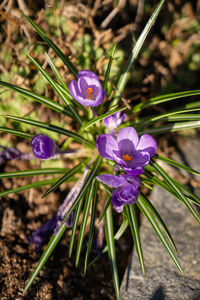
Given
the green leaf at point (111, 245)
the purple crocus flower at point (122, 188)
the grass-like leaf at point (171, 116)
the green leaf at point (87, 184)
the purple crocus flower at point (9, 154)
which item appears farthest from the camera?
the purple crocus flower at point (9, 154)

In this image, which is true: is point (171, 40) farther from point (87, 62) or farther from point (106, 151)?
point (106, 151)

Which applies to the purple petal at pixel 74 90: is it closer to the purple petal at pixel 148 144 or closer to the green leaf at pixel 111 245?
the purple petal at pixel 148 144

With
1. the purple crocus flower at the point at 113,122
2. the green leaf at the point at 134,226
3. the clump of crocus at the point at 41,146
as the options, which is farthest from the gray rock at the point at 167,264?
the clump of crocus at the point at 41,146

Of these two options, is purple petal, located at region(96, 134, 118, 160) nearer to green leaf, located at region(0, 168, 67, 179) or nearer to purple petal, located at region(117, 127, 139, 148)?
purple petal, located at region(117, 127, 139, 148)

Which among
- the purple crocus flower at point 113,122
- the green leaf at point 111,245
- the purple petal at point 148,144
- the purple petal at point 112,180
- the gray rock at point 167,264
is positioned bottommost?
the gray rock at point 167,264

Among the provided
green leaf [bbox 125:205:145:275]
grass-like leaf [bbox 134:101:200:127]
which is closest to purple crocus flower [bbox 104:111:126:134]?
grass-like leaf [bbox 134:101:200:127]

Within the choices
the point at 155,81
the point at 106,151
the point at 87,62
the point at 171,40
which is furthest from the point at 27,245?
the point at 171,40

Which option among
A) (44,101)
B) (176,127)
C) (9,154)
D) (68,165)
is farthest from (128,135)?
(9,154)
